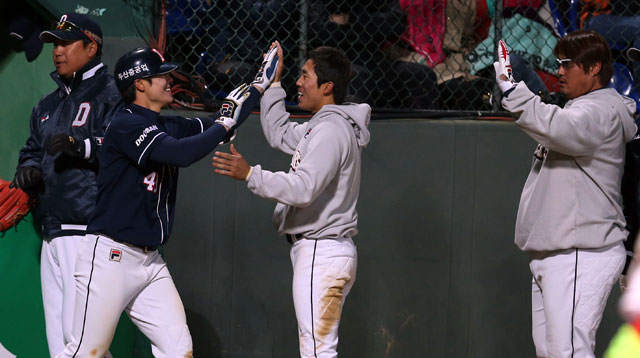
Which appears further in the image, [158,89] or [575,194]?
[158,89]

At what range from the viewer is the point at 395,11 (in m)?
5.39

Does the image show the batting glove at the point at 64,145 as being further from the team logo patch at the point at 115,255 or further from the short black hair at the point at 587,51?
the short black hair at the point at 587,51

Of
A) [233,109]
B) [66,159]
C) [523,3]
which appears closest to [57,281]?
[66,159]

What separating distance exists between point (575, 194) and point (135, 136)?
6.65ft

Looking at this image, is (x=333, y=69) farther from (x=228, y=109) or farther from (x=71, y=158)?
(x=71, y=158)

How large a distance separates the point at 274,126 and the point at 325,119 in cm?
59

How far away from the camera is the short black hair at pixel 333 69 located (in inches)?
154

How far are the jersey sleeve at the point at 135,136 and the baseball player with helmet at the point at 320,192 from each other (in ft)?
0.99

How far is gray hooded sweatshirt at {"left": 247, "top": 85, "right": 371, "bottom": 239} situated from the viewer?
3.57 m

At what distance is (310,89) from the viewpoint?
155 inches

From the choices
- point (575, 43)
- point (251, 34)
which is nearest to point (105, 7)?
point (251, 34)

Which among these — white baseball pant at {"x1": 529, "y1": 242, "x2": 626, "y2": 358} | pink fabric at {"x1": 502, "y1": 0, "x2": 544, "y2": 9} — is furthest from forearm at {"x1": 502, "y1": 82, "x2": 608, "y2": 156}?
pink fabric at {"x1": 502, "y1": 0, "x2": 544, "y2": 9}

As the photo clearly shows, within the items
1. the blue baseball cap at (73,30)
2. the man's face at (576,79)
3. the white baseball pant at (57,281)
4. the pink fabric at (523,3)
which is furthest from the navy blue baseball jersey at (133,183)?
the pink fabric at (523,3)

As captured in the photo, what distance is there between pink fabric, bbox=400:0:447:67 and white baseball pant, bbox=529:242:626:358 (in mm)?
2272
